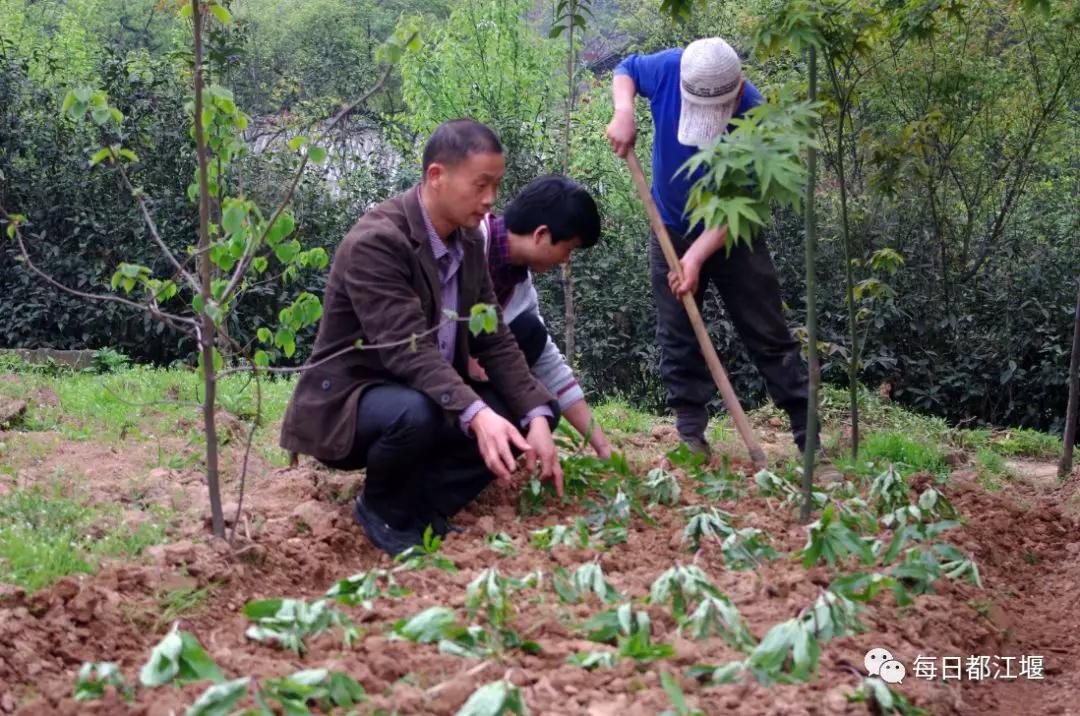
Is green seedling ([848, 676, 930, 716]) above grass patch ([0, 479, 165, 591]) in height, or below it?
above

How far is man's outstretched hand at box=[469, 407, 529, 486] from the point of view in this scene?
3475mm

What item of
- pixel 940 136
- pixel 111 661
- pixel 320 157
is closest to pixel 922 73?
pixel 940 136

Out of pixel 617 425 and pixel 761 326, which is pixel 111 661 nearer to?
pixel 761 326

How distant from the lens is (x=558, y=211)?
4.11 meters

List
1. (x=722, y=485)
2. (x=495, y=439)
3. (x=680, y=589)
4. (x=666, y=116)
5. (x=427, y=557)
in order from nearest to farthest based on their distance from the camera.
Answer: (x=680, y=589) < (x=427, y=557) < (x=495, y=439) < (x=722, y=485) < (x=666, y=116)

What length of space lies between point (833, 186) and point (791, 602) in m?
6.10

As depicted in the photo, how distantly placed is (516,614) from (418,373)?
0.98 metres

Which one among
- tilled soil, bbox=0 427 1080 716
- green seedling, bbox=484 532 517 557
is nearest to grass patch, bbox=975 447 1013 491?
tilled soil, bbox=0 427 1080 716

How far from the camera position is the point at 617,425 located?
6109 mm

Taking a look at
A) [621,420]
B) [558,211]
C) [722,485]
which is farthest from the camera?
[621,420]

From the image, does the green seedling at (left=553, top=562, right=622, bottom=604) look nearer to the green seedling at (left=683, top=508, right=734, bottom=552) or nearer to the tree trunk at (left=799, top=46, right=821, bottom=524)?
the green seedling at (left=683, top=508, right=734, bottom=552)

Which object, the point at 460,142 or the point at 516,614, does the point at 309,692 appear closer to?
the point at 516,614

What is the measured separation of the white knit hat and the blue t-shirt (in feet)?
0.43

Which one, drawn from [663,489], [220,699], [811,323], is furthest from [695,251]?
[220,699]
